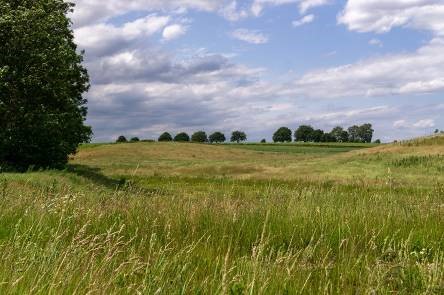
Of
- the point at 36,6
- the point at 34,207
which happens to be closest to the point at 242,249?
the point at 34,207

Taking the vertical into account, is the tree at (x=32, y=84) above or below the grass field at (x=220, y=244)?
above

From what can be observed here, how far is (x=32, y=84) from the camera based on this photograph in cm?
3738

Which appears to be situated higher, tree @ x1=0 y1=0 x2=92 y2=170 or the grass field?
tree @ x1=0 y1=0 x2=92 y2=170

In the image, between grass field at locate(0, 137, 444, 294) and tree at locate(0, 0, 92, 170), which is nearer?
grass field at locate(0, 137, 444, 294)

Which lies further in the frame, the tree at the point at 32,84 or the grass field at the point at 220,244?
the tree at the point at 32,84

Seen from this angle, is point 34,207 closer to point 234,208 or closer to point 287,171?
point 234,208

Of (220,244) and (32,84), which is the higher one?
(32,84)

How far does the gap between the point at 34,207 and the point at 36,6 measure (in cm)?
3424

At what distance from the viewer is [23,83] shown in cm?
3641

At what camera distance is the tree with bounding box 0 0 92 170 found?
3622 cm

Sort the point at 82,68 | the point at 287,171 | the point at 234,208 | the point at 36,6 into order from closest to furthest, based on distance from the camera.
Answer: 1. the point at 234,208
2. the point at 36,6
3. the point at 82,68
4. the point at 287,171

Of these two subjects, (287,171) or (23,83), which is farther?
(287,171)

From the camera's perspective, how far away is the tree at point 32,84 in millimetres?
36219

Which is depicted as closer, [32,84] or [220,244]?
[220,244]
